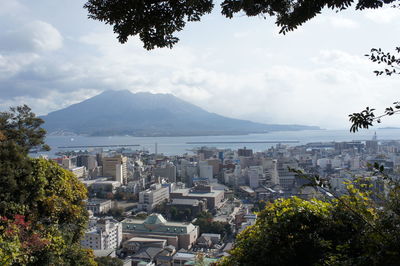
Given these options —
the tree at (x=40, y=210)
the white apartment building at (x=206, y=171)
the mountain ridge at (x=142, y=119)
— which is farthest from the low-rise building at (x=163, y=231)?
the mountain ridge at (x=142, y=119)

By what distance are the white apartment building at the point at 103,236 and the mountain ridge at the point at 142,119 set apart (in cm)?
7422

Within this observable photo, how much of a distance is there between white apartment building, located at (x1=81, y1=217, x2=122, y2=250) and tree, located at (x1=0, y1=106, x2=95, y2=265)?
8.78 metres

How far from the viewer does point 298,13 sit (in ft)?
4.74

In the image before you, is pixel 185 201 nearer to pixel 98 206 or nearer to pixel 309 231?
pixel 98 206

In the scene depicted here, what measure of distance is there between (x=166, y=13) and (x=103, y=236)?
37.0 feet

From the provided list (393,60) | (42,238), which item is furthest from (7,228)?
(393,60)

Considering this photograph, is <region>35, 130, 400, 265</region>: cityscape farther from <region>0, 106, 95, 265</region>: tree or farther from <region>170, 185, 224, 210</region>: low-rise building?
<region>0, 106, 95, 265</region>: tree

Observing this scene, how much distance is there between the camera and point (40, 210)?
2840mm

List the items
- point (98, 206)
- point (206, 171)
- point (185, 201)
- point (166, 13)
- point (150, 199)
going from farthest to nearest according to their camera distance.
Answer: point (206, 171) < point (150, 199) < point (185, 201) < point (98, 206) < point (166, 13)

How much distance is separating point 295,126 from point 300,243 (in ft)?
413

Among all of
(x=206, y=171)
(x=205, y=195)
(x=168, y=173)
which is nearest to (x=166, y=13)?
(x=205, y=195)

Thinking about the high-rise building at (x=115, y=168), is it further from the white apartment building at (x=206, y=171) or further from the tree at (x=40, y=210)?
the tree at (x=40, y=210)

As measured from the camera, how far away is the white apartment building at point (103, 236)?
11.3m

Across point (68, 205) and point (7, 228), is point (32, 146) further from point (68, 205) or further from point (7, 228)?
point (7, 228)
